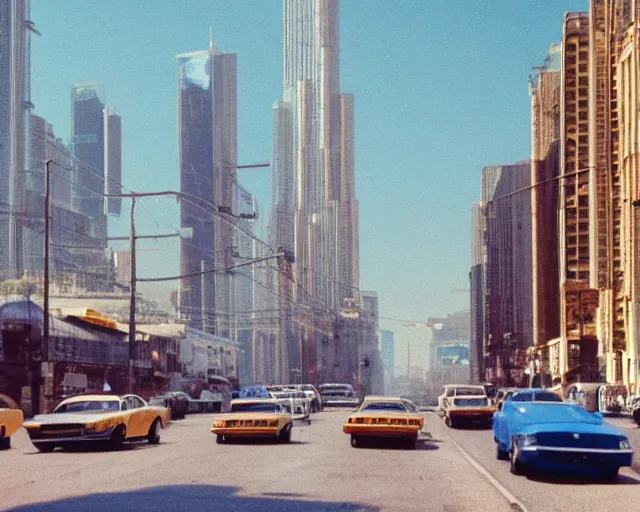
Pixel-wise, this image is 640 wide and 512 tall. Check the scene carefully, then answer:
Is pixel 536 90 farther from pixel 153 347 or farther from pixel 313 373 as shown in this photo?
pixel 153 347

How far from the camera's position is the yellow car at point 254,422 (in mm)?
25344

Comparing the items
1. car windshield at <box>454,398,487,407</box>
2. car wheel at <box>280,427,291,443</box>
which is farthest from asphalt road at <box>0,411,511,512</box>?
car windshield at <box>454,398,487,407</box>

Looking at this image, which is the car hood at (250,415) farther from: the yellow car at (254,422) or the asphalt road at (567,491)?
the asphalt road at (567,491)

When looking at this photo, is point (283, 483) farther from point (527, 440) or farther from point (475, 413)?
point (475, 413)

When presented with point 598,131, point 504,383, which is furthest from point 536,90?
point 598,131

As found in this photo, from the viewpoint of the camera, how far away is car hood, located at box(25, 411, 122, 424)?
76.5 feet

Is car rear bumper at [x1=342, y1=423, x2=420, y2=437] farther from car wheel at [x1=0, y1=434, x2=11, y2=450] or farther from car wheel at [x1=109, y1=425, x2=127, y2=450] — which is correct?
car wheel at [x1=0, y1=434, x2=11, y2=450]

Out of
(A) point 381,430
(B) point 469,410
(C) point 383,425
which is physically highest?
(C) point 383,425

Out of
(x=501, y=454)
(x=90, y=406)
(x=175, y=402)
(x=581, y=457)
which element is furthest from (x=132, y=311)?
(x=581, y=457)

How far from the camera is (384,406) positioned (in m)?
26.9

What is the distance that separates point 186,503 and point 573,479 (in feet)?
22.0

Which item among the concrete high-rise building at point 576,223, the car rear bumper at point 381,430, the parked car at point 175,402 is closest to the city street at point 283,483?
the car rear bumper at point 381,430

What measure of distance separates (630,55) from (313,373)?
114 meters

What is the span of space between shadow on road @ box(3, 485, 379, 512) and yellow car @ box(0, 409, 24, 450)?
11.4 metres
